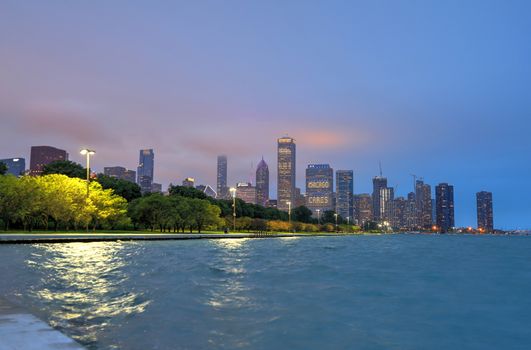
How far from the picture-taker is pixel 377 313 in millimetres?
15312

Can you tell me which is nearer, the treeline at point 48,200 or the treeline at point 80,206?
the treeline at point 48,200

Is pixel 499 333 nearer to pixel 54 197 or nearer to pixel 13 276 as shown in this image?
pixel 13 276

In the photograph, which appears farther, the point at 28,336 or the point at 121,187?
the point at 121,187

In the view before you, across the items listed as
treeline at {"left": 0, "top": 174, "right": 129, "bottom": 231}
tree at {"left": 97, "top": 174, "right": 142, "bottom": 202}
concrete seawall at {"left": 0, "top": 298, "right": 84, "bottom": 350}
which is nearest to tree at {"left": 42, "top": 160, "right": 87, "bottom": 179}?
tree at {"left": 97, "top": 174, "right": 142, "bottom": 202}

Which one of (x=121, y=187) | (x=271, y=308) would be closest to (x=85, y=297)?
(x=271, y=308)

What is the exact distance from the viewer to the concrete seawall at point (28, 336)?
285 inches

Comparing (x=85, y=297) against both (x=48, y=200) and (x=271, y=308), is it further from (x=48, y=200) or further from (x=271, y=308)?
(x=48, y=200)

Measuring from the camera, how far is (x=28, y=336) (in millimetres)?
7805

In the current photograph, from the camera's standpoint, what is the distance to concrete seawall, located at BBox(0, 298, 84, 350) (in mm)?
7238

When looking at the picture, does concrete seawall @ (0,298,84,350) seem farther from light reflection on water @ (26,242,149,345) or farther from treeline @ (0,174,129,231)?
treeline @ (0,174,129,231)

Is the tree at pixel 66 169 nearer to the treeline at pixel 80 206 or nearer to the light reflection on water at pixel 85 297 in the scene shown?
the treeline at pixel 80 206

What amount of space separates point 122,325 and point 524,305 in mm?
16499

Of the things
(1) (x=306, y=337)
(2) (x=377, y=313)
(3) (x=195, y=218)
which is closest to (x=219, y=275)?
(2) (x=377, y=313)

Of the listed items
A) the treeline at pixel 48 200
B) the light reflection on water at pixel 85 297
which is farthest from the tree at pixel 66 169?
the light reflection on water at pixel 85 297
